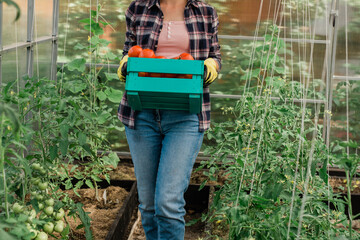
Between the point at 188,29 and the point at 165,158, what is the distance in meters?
0.53

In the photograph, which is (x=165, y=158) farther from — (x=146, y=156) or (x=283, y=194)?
(x=283, y=194)

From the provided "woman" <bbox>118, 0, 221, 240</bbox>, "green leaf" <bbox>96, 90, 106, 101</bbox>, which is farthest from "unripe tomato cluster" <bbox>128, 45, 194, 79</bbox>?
"green leaf" <bbox>96, 90, 106, 101</bbox>

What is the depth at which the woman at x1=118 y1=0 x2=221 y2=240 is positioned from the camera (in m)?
2.06

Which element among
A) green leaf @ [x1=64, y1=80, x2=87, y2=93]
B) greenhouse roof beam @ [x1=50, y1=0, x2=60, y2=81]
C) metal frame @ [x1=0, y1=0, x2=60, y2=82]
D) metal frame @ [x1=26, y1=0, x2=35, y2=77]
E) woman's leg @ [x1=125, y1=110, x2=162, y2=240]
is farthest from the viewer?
greenhouse roof beam @ [x1=50, y1=0, x2=60, y2=81]

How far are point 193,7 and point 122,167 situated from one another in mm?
1945

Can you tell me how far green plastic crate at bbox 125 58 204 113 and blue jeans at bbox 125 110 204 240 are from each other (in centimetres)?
13

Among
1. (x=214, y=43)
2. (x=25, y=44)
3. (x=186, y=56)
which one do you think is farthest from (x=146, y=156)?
(x=25, y=44)

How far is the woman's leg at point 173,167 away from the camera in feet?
6.72

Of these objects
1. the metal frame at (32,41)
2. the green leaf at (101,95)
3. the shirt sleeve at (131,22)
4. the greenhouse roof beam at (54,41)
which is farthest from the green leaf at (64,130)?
the greenhouse roof beam at (54,41)

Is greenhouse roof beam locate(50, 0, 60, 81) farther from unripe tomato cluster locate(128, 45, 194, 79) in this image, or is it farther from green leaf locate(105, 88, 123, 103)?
unripe tomato cluster locate(128, 45, 194, 79)

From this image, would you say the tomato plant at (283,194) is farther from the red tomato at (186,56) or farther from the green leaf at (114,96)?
the green leaf at (114,96)

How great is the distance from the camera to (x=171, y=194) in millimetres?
2045

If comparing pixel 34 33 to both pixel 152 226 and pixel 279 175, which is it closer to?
pixel 152 226

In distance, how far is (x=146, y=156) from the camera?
2.12 m
